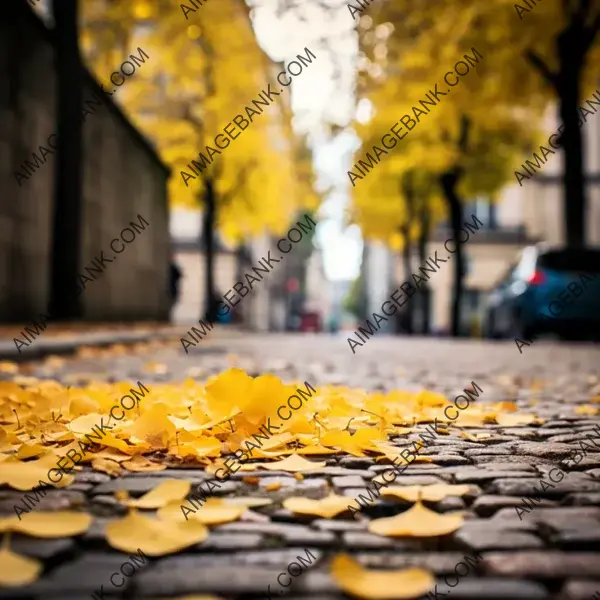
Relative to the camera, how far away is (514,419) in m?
3.20

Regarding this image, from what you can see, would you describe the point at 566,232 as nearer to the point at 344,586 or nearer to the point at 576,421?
the point at 576,421

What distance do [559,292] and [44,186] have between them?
8.22m

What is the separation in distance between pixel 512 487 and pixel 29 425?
1.83 meters

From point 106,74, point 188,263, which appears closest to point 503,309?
point 106,74

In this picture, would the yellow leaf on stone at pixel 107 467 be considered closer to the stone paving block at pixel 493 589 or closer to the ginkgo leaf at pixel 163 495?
the ginkgo leaf at pixel 163 495

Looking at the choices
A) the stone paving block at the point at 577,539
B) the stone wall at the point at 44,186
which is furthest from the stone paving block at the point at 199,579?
the stone wall at the point at 44,186

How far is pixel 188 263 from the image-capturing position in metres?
37.4

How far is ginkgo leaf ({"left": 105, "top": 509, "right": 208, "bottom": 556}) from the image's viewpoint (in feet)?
4.83

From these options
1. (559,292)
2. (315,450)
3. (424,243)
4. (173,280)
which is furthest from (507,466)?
(424,243)

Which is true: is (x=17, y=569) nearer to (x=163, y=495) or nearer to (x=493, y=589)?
(x=163, y=495)

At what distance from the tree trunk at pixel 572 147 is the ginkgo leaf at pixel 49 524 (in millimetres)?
12956

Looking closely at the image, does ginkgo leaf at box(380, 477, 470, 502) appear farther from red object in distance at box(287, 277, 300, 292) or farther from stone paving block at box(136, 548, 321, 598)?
red object in distance at box(287, 277, 300, 292)

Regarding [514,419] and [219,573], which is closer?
[219,573]

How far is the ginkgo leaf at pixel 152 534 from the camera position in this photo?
1.47m
